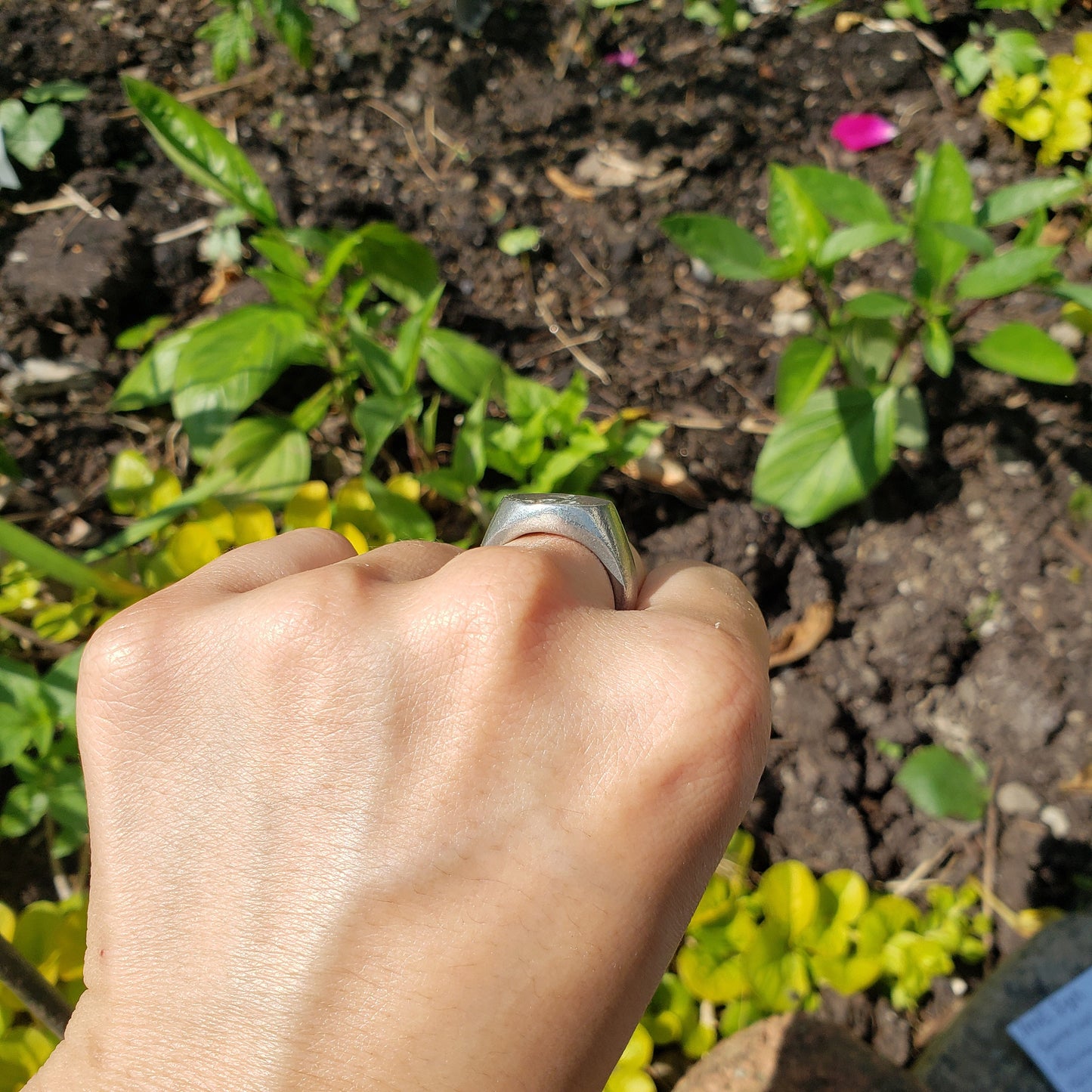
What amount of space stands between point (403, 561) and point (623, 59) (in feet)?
7.74

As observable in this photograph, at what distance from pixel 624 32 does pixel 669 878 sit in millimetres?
2859

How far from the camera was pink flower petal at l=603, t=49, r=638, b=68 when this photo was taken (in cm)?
269

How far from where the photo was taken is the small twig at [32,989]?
1.06 metres

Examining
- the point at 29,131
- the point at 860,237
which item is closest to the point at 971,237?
the point at 860,237

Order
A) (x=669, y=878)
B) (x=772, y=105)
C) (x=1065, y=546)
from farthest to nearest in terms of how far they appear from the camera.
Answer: (x=772, y=105) < (x=1065, y=546) < (x=669, y=878)

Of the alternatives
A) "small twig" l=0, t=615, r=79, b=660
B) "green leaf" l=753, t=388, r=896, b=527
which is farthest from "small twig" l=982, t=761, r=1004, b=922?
"small twig" l=0, t=615, r=79, b=660

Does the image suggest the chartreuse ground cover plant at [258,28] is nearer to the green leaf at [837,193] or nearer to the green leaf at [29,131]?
the green leaf at [29,131]

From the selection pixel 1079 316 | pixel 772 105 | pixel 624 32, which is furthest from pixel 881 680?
pixel 624 32

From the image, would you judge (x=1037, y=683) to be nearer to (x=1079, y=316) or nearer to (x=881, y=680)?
(x=881, y=680)

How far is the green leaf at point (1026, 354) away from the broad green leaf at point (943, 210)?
0.18 metres

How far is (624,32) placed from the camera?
2738 mm

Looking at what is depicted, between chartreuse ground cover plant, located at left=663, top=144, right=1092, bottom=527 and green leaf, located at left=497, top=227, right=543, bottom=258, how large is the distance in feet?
2.47

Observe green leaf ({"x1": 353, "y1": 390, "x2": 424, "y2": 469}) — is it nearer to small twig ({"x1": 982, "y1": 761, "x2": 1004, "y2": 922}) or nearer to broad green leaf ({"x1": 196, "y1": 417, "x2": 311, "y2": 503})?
broad green leaf ({"x1": 196, "y1": 417, "x2": 311, "y2": 503})

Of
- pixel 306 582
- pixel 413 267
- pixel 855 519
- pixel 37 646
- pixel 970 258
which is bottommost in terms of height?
pixel 855 519
